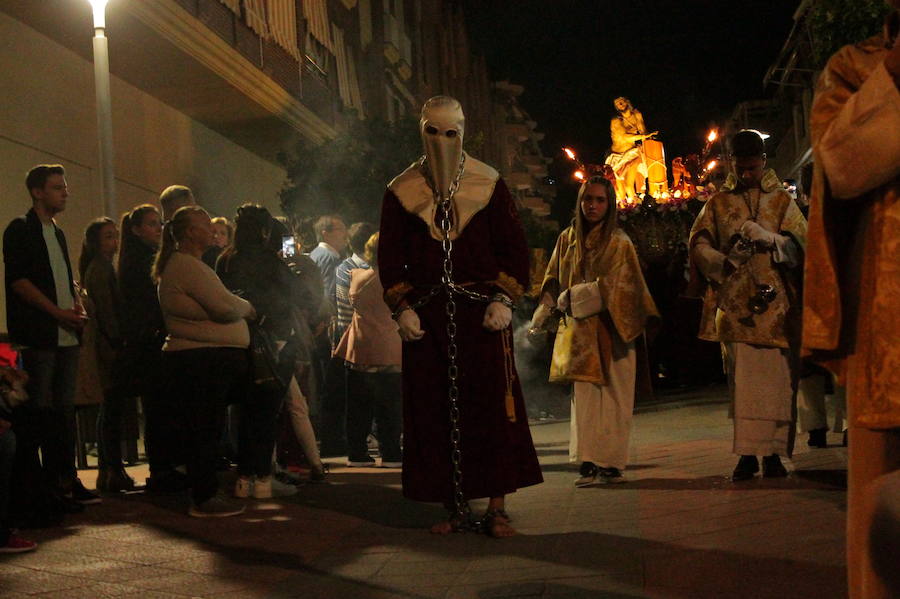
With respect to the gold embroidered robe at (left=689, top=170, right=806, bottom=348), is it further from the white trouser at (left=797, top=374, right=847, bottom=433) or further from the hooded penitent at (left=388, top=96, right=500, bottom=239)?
the hooded penitent at (left=388, top=96, right=500, bottom=239)

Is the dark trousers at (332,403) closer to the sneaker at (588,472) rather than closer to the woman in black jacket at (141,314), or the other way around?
the woman in black jacket at (141,314)

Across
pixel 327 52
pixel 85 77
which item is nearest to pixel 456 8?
pixel 327 52

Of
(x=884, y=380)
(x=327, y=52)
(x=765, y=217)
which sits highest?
(x=327, y=52)

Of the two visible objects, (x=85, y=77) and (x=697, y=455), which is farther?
(x=85, y=77)

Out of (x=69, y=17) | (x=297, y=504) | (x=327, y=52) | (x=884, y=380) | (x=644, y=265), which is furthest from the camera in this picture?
(x=327, y=52)

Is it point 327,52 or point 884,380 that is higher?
point 327,52

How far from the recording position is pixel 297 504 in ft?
24.7

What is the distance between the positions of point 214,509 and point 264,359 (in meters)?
1.01

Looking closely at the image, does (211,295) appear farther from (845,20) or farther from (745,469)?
(845,20)

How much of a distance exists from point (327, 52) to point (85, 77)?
11703 millimetres

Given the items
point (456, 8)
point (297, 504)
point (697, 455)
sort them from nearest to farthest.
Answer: point (297, 504), point (697, 455), point (456, 8)

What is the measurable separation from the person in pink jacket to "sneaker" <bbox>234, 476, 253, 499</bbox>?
6.89 ft

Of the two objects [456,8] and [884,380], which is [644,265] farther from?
[456,8]

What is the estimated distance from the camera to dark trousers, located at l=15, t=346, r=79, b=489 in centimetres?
683
